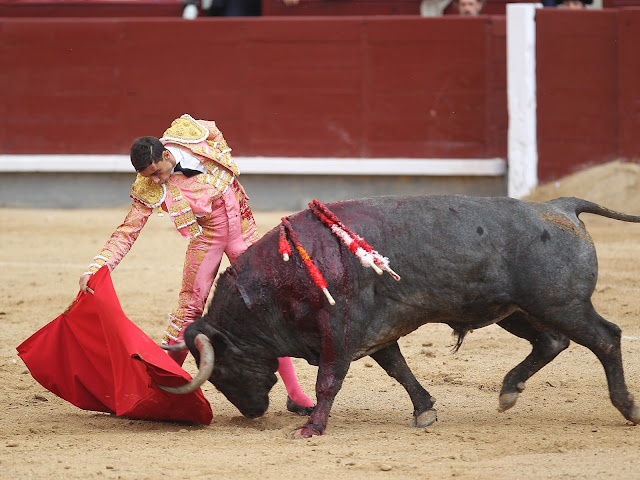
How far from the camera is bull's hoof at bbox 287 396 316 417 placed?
409 cm

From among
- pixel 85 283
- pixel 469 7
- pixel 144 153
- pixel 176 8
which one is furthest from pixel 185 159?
pixel 176 8

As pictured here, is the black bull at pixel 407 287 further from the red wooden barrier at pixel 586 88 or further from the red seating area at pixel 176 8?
the red seating area at pixel 176 8

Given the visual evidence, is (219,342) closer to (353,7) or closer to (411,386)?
(411,386)

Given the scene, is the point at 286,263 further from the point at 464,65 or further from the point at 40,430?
the point at 464,65

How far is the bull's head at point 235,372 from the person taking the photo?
12.3 ft

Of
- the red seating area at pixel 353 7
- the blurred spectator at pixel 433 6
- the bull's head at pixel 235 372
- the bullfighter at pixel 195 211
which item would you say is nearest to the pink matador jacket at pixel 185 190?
the bullfighter at pixel 195 211

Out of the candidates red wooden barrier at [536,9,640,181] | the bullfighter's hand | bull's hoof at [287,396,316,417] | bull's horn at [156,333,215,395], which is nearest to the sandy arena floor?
bull's hoof at [287,396,316,417]

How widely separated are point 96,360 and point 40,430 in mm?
346

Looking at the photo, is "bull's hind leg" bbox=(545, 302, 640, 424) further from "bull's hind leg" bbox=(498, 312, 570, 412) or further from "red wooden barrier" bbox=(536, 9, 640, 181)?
"red wooden barrier" bbox=(536, 9, 640, 181)

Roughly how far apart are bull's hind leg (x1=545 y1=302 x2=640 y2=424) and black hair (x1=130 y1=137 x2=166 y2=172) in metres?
1.51

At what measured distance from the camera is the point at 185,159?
3936mm

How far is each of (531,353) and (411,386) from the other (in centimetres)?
48

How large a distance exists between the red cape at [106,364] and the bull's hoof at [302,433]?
40 cm

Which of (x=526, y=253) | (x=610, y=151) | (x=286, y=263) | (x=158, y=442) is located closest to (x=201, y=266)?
(x=286, y=263)
